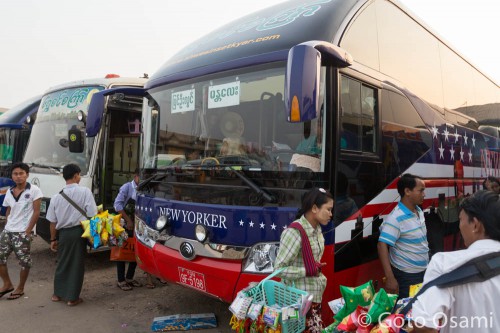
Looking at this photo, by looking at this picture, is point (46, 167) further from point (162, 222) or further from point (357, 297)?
point (357, 297)

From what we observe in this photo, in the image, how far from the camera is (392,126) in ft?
12.4

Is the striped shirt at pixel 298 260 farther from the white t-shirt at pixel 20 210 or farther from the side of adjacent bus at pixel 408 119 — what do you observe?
the white t-shirt at pixel 20 210

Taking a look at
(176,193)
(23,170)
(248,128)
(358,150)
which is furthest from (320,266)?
(23,170)

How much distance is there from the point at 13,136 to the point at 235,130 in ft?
25.8

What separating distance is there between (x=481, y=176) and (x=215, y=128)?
15.8ft

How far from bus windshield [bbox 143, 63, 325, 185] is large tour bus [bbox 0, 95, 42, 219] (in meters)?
6.50

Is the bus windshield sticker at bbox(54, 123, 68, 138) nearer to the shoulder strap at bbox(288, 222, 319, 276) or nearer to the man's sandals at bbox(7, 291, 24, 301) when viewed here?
the man's sandals at bbox(7, 291, 24, 301)

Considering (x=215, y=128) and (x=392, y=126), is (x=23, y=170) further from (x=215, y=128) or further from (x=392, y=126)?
(x=392, y=126)

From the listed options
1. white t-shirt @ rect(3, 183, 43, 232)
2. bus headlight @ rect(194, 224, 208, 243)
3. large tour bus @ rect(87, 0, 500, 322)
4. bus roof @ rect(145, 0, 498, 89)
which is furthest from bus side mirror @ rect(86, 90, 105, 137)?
bus headlight @ rect(194, 224, 208, 243)

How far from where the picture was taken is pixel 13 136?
9047 mm

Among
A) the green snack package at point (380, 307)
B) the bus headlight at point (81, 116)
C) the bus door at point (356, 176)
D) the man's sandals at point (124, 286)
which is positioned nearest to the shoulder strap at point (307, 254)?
the bus door at point (356, 176)

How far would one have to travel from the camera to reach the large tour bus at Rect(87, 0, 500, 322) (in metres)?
3.03

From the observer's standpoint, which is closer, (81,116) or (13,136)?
(81,116)

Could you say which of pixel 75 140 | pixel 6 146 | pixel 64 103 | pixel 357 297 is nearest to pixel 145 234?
pixel 357 297
